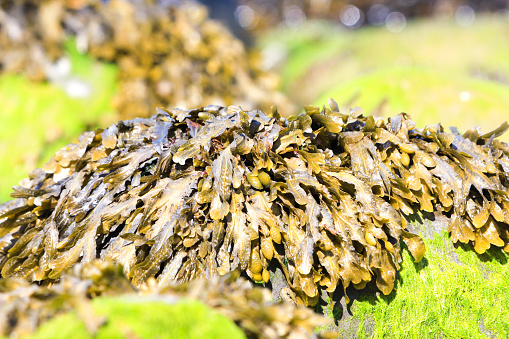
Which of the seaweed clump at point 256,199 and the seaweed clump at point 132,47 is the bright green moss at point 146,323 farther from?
the seaweed clump at point 132,47

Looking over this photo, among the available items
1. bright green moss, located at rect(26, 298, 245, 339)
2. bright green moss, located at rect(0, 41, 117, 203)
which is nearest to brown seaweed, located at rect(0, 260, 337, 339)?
bright green moss, located at rect(26, 298, 245, 339)

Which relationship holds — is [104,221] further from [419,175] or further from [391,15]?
[391,15]

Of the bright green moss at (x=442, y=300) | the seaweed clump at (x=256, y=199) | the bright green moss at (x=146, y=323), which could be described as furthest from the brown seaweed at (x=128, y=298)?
the bright green moss at (x=442, y=300)

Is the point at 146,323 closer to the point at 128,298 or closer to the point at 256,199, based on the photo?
the point at 128,298

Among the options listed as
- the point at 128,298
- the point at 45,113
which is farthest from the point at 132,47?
the point at 128,298

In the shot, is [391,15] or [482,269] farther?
[391,15]

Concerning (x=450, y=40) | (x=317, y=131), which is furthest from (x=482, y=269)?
(x=450, y=40)
